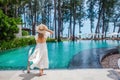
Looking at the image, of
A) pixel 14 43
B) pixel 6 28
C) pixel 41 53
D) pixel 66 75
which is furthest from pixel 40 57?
pixel 14 43

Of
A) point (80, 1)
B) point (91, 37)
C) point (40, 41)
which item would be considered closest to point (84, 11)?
point (80, 1)

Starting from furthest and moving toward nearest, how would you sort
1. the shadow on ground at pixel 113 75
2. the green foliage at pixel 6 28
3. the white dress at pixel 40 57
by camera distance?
the green foliage at pixel 6 28 < the white dress at pixel 40 57 < the shadow on ground at pixel 113 75

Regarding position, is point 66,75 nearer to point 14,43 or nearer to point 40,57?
point 40,57

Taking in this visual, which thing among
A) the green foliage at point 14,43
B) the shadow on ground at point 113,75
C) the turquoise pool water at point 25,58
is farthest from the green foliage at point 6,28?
the shadow on ground at point 113,75

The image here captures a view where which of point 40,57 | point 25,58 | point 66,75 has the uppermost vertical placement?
point 40,57

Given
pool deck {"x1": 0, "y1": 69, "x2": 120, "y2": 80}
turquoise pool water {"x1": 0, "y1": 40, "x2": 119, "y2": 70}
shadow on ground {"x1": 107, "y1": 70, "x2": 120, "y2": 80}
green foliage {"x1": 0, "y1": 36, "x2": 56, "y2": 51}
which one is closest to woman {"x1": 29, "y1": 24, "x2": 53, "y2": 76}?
pool deck {"x1": 0, "y1": 69, "x2": 120, "y2": 80}

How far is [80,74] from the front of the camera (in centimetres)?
653

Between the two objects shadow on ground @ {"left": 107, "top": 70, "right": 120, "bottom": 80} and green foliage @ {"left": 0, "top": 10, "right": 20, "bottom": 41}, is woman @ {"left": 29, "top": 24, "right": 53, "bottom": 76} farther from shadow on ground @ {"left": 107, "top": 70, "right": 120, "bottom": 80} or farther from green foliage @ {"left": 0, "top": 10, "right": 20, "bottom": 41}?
green foliage @ {"left": 0, "top": 10, "right": 20, "bottom": 41}

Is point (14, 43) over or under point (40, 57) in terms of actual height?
under

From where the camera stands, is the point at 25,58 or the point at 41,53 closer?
the point at 41,53

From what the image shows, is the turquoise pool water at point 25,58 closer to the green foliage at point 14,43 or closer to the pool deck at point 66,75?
the green foliage at point 14,43

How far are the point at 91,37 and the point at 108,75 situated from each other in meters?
27.7

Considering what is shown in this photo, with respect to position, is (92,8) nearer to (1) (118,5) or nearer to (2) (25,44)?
(1) (118,5)

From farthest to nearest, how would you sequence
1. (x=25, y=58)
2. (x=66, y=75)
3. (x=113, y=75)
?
(x=25, y=58)
(x=66, y=75)
(x=113, y=75)
